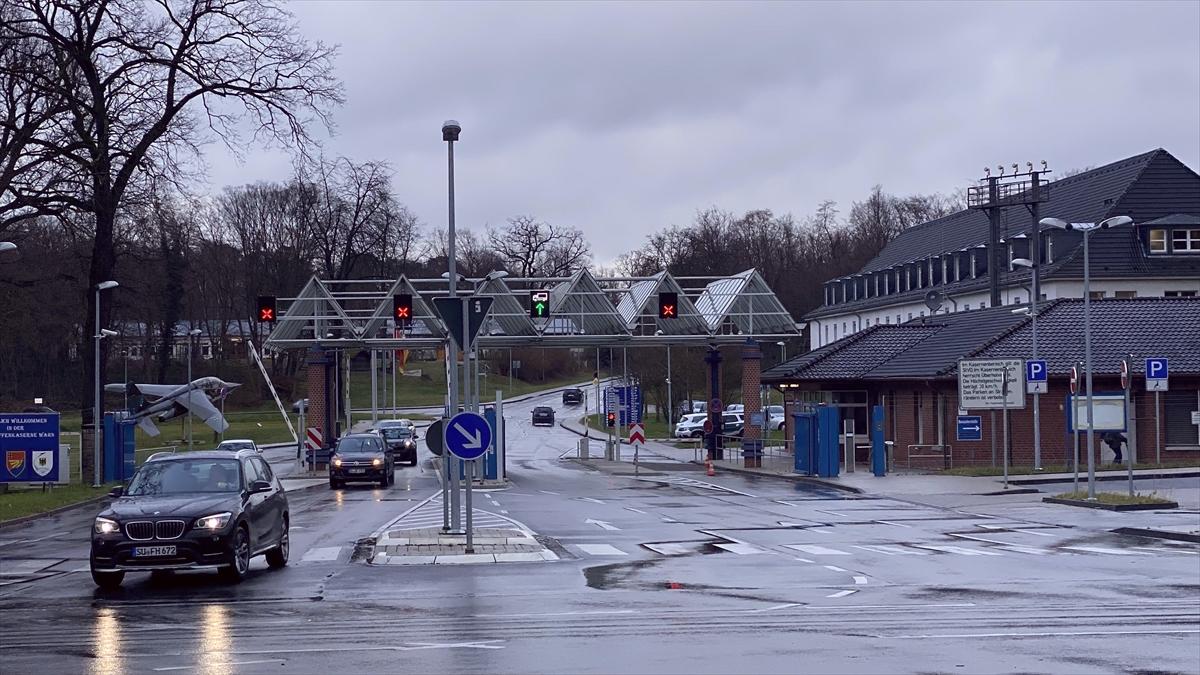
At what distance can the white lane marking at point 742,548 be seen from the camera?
69.9 ft

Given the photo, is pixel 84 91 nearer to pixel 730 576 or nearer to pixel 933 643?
pixel 730 576

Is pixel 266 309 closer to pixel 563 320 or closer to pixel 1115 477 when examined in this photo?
pixel 563 320

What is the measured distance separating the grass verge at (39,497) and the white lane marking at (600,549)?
1682 cm

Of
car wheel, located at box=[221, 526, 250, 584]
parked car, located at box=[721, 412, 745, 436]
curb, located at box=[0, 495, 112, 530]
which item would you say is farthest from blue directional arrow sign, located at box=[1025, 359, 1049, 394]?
parked car, located at box=[721, 412, 745, 436]

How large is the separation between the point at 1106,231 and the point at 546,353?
79.8m

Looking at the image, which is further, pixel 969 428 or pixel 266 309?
pixel 969 428

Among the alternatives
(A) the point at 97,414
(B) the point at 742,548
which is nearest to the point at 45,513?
(A) the point at 97,414

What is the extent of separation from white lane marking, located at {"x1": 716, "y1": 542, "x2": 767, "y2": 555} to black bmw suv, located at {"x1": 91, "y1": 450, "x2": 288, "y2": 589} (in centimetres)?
701

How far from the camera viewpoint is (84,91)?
1590 inches

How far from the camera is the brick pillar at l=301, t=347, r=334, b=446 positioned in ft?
175

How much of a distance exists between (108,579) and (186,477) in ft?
5.49

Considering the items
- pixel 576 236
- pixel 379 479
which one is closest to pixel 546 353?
pixel 576 236

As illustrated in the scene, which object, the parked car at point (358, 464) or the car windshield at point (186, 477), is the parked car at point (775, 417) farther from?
the car windshield at point (186, 477)

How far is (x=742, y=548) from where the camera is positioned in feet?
72.1
